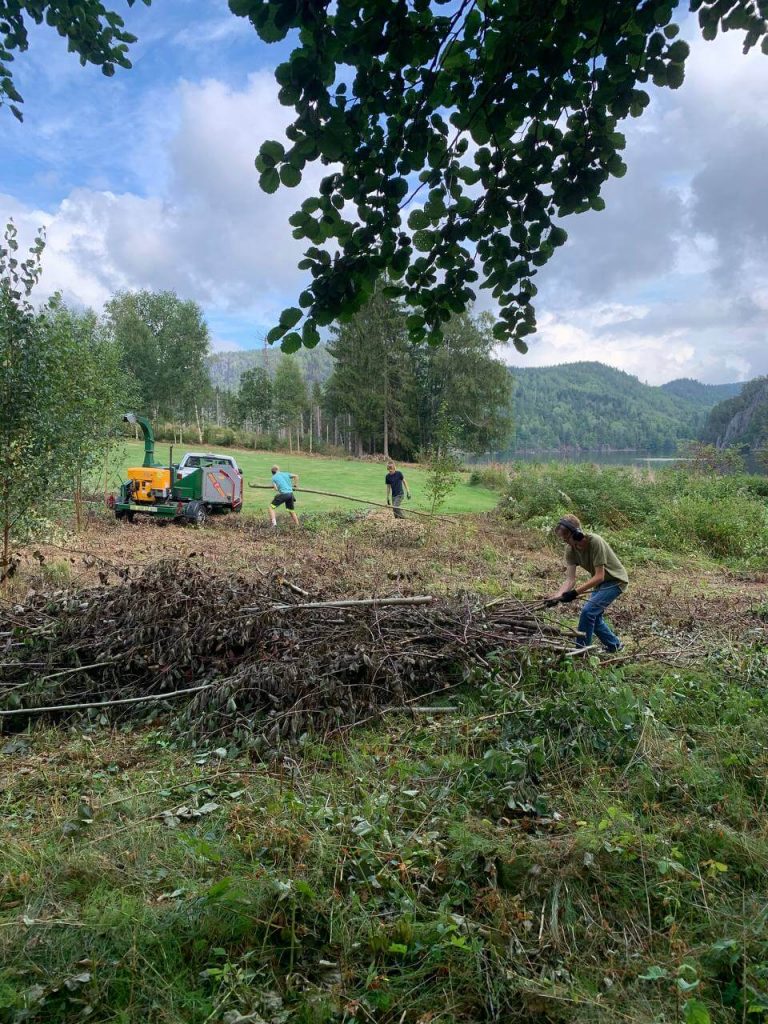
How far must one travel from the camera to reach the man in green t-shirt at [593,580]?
6.00 m

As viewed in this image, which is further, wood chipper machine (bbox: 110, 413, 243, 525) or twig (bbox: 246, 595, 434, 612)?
wood chipper machine (bbox: 110, 413, 243, 525)

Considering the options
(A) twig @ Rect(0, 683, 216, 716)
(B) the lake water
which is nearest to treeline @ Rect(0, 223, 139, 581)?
(A) twig @ Rect(0, 683, 216, 716)

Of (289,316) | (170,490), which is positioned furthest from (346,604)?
(170,490)

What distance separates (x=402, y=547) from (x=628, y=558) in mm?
5426

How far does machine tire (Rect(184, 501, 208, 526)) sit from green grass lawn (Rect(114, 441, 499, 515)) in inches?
91.0

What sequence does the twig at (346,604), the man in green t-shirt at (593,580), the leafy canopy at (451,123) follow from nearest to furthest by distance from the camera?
the leafy canopy at (451,123), the twig at (346,604), the man in green t-shirt at (593,580)

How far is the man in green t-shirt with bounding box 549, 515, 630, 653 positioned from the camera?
6.00 meters

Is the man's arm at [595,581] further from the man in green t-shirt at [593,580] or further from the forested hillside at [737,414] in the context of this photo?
the forested hillside at [737,414]

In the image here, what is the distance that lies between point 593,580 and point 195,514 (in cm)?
1248

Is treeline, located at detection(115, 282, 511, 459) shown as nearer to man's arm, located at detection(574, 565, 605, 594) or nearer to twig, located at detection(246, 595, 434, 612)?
man's arm, located at detection(574, 565, 605, 594)

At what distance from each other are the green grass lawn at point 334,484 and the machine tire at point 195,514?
231 cm

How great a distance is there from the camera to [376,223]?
258 centimetres

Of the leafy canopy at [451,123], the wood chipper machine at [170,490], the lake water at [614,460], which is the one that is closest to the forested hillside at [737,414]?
the lake water at [614,460]

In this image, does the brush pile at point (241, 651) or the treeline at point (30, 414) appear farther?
the treeline at point (30, 414)
